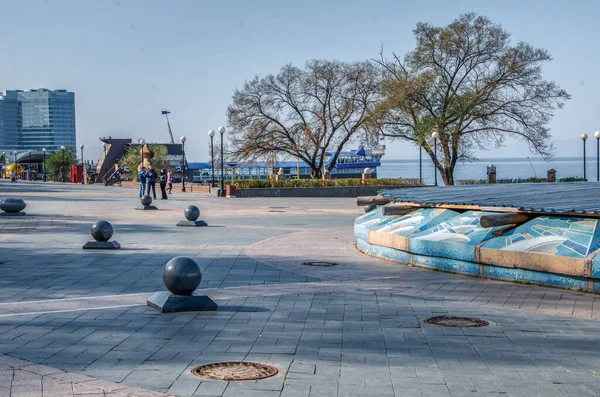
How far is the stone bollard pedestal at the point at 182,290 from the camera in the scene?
8375 mm

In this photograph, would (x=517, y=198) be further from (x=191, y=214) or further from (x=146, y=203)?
(x=146, y=203)

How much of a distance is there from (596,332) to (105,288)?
599 centimetres

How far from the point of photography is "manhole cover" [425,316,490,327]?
7.71 metres

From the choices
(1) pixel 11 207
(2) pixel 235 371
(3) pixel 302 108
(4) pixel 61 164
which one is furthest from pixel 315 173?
(2) pixel 235 371

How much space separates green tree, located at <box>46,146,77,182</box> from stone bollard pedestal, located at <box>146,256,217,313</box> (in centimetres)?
7053

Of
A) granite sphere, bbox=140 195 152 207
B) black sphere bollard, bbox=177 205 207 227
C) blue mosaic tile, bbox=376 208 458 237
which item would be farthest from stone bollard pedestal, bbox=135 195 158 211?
blue mosaic tile, bbox=376 208 458 237

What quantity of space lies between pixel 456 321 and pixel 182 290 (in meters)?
2.95

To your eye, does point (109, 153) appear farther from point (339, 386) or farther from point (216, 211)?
point (339, 386)

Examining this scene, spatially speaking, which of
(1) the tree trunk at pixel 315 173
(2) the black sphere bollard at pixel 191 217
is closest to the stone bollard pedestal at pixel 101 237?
(2) the black sphere bollard at pixel 191 217

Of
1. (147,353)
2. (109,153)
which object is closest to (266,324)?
(147,353)

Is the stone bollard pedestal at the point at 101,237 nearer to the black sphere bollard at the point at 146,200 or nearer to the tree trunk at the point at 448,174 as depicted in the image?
the black sphere bollard at the point at 146,200

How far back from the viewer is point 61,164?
8075 cm

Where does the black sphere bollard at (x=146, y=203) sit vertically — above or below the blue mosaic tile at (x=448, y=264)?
above

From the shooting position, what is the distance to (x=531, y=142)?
4619cm
